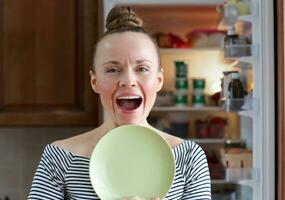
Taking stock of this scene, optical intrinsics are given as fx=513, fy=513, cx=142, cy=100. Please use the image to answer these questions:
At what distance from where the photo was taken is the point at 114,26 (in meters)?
0.83

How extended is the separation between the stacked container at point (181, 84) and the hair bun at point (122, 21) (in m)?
1.24

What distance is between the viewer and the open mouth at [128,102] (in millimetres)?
777

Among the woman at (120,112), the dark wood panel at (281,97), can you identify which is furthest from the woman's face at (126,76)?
the dark wood panel at (281,97)

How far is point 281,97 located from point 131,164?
0.85 metres

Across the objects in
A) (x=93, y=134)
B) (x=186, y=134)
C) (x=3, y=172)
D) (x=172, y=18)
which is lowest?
(x=3, y=172)

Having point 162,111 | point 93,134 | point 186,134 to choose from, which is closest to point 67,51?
point 162,111

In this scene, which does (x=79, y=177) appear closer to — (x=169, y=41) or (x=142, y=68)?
(x=142, y=68)

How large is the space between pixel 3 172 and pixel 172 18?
96 cm

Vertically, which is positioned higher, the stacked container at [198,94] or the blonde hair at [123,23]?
the blonde hair at [123,23]

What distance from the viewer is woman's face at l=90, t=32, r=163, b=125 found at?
776 mm

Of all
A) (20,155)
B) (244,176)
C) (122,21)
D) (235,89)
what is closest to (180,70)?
(235,89)

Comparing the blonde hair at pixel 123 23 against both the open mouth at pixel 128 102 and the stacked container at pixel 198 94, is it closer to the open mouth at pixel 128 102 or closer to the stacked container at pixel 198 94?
the open mouth at pixel 128 102

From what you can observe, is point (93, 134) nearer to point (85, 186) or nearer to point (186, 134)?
point (85, 186)

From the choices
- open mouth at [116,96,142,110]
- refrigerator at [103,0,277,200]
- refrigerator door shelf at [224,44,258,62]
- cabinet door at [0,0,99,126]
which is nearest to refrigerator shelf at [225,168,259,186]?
Answer: refrigerator at [103,0,277,200]
